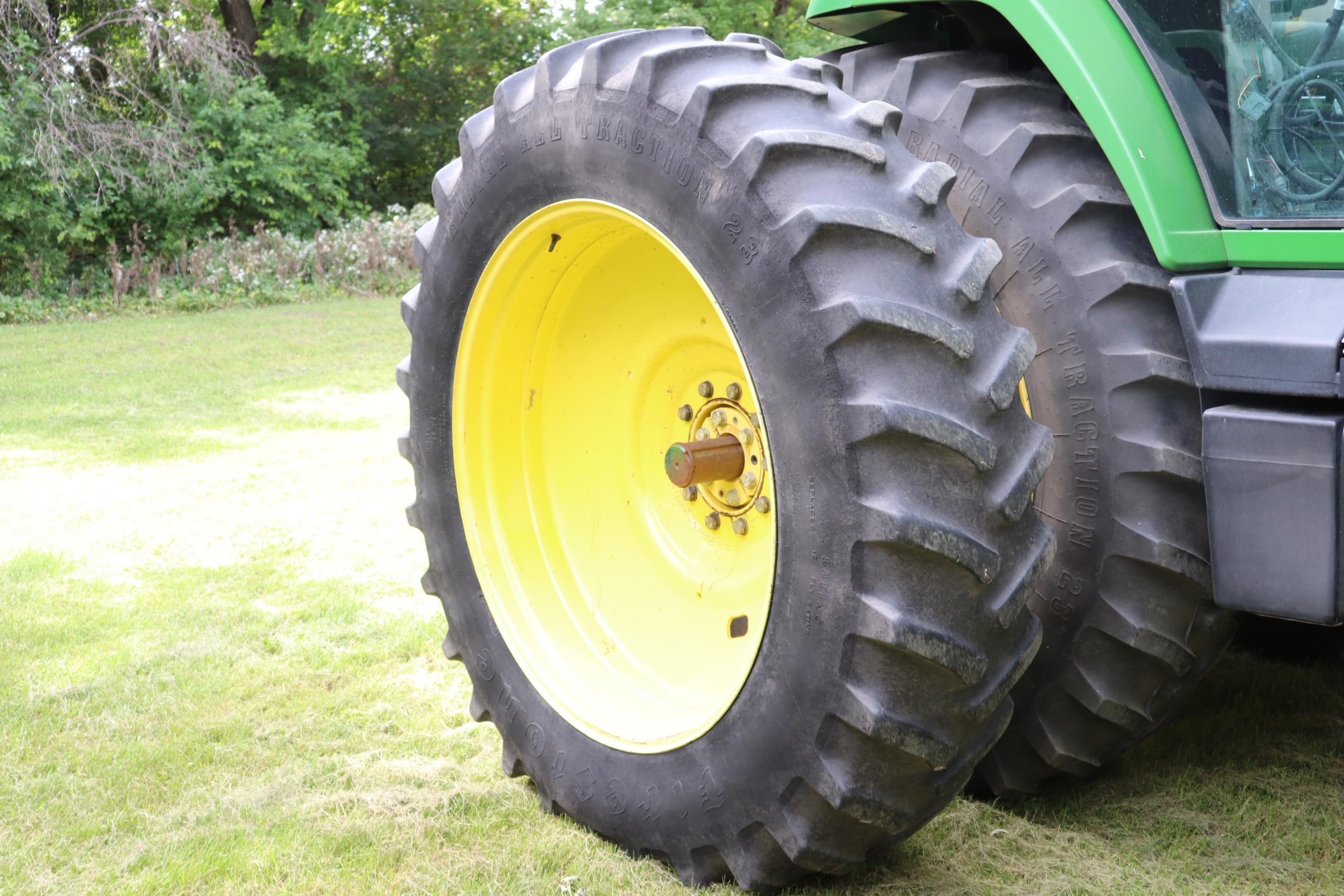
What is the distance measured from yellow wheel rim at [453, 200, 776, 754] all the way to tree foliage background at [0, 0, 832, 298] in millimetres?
12660

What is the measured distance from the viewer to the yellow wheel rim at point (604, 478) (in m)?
2.54

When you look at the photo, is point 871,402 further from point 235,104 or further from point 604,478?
point 235,104

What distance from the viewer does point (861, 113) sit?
6.57 ft

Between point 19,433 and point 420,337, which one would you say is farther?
point 19,433

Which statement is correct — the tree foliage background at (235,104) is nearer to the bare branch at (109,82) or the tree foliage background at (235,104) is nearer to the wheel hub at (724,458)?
the bare branch at (109,82)

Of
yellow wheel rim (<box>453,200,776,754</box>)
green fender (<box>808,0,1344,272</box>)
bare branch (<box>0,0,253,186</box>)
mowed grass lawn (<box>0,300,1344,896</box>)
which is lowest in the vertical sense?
mowed grass lawn (<box>0,300,1344,896</box>)

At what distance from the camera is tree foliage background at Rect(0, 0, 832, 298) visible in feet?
46.3

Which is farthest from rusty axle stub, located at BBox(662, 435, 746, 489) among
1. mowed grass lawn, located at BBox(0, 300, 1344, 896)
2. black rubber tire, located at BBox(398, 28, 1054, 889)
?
mowed grass lawn, located at BBox(0, 300, 1344, 896)

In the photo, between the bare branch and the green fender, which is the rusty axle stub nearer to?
the green fender

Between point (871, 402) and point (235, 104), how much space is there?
666 inches

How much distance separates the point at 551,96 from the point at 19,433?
5.58m

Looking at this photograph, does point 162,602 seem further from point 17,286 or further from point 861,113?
point 17,286

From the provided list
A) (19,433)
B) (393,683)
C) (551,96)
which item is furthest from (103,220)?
(551,96)

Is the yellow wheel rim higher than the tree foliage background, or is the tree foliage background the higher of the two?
the tree foliage background
